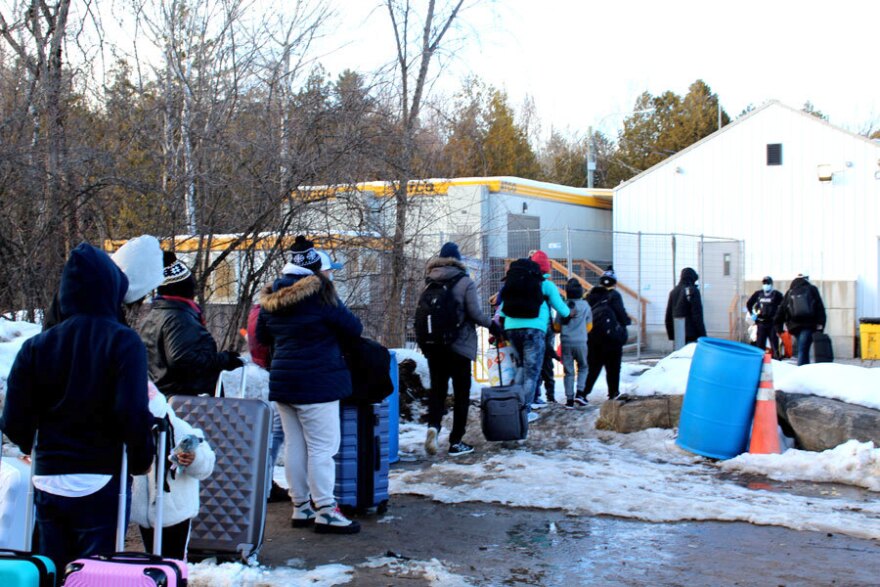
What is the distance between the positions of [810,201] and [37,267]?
1841 cm

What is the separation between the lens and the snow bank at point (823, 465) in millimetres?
7250

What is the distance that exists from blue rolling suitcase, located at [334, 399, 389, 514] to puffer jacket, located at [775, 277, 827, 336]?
32.0ft

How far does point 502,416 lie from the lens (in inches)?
330

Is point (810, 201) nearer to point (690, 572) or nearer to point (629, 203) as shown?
point (629, 203)

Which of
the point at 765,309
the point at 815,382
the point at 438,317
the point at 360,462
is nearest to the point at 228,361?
the point at 360,462

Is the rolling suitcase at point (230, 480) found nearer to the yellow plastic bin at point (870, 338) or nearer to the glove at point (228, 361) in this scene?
the glove at point (228, 361)

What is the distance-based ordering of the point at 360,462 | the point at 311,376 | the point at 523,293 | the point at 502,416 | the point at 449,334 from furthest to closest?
the point at 523,293 < the point at 502,416 < the point at 449,334 < the point at 360,462 < the point at 311,376

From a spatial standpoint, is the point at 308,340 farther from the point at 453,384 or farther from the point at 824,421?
the point at 824,421

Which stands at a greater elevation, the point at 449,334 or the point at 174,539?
the point at 449,334

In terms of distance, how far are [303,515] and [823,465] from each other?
412cm

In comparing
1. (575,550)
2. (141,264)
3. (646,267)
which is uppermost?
(646,267)

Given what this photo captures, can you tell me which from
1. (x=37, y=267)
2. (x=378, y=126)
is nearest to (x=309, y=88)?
(x=378, y=126)

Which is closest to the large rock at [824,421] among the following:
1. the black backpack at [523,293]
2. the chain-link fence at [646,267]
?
the black backpack at [523,293]

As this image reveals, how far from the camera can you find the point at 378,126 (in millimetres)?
10938
